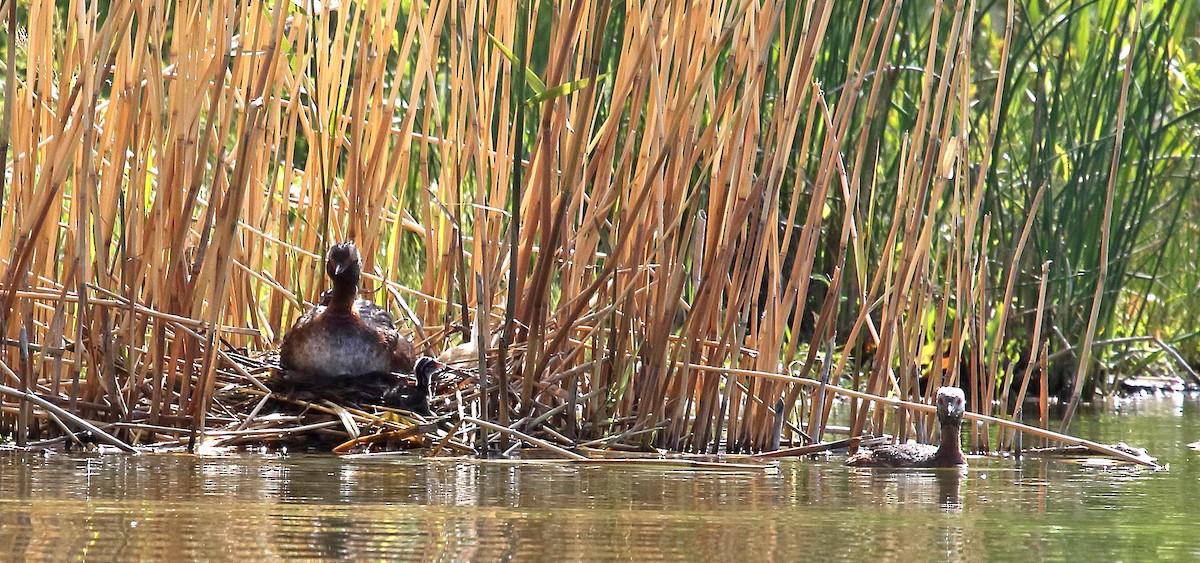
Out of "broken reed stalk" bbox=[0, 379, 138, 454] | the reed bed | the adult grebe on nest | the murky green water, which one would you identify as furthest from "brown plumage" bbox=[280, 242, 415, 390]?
"broken reed stalk" bbox=[0, 379, 138, 454]

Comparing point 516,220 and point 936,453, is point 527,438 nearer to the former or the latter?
point 516,220

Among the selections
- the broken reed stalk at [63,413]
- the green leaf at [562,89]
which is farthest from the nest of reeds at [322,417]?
the green leaf at [562,89]

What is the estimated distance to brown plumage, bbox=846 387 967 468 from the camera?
13.4ft

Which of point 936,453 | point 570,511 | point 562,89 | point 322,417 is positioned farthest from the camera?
point 322,417

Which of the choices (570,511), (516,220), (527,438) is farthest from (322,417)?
(570,511)

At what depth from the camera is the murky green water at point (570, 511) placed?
7.91ft

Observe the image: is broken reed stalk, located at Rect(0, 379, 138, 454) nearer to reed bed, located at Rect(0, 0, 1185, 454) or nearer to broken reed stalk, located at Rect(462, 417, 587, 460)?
reed bed, located at Rect(0, 0, 1185, 454)

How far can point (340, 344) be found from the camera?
4.56 meters

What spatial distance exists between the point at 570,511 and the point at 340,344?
1.78 meters

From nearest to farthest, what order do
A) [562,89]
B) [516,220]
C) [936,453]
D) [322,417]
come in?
[562,89] < [516,220] < [936,453] < [322,417]

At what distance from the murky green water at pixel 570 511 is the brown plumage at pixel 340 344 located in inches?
24.7

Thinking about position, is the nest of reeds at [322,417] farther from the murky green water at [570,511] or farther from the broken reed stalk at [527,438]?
the murky green water at [570,511]

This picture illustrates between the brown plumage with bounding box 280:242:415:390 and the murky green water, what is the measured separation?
629mm

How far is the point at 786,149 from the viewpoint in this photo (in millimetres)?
3992
